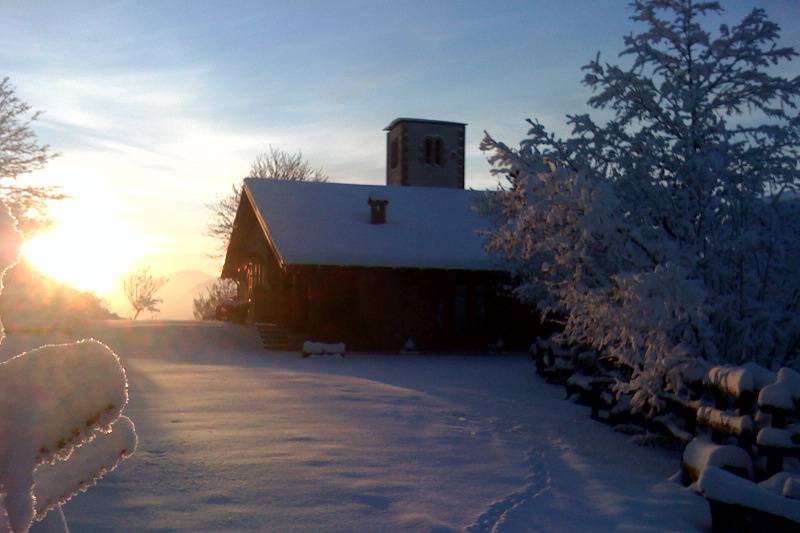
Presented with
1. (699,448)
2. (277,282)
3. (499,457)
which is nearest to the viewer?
(699,448)

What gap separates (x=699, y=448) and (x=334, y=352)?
1600 centimetres

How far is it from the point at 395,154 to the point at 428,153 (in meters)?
2.63

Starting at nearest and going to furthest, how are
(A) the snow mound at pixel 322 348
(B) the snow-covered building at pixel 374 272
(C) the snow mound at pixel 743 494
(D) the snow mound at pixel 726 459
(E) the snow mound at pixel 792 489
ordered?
(C) the snow mound at pixel 743 494
(E) the snow mound at pixel 792 489
(D) the snow mound at pixel 726 459
(A) the snow mound at pixel 322 348
(B) the snow-covered building at pixel 374 272

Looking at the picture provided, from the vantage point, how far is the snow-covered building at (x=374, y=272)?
2516 centimetres

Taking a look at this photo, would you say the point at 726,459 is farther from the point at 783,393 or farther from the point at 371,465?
the point at 371,465

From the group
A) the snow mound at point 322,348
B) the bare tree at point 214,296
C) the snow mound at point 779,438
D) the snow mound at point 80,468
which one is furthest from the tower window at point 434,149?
the snow mound at point 80,468

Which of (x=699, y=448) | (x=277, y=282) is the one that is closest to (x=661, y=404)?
(x=699, y=448)

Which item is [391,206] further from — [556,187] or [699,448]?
[699,448]

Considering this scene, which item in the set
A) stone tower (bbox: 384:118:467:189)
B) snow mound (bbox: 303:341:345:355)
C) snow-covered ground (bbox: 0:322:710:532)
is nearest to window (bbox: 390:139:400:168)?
stone tower (bbox: 384:118:467:189)

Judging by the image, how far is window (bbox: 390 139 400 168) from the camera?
49775 millimetres

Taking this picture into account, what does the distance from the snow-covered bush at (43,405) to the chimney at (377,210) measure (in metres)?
25.3

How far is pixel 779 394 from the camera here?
700 cm

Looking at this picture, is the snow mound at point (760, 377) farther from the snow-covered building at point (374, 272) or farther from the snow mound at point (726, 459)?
the snow-covered building at point (374, 272)

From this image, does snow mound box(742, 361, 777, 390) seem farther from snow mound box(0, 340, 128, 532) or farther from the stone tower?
the stone tower
